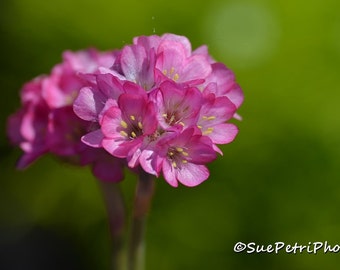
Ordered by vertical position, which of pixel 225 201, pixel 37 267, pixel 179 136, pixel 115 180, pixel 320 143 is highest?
pixel 179 136

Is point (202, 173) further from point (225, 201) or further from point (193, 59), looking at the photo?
point (225, 201)

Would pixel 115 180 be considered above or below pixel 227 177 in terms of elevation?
above

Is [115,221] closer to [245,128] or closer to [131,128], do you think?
[131,128]

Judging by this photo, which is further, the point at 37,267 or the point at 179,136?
the point at 37,267

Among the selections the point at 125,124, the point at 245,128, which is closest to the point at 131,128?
the point at 125,124

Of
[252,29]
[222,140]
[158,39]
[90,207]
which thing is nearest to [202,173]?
[222,140]

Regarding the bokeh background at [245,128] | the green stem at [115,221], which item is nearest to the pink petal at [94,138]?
the green stem at [115,221]
